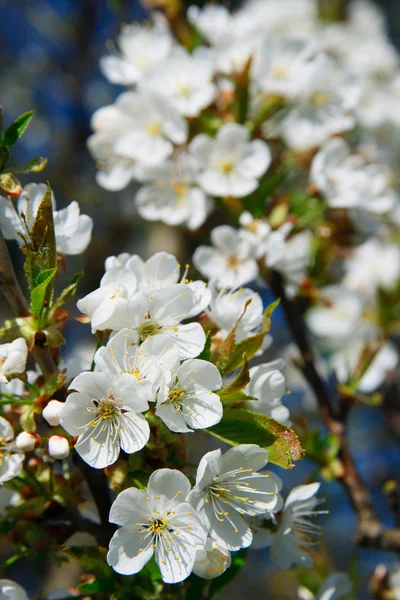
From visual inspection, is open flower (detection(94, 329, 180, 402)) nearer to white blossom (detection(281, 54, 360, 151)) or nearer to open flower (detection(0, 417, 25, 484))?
open flower (detection(0, 417, 25, 484))

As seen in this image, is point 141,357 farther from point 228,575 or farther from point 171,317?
point 228,575

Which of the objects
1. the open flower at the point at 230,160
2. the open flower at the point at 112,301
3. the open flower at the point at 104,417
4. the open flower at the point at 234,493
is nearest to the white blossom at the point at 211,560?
the open flower at the point at 234,493

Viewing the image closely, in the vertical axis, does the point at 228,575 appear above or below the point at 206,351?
below

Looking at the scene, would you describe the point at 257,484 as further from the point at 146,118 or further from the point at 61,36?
the point at 61,36

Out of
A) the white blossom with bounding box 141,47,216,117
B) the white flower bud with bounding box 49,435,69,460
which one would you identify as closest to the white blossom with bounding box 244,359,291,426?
the white flower bud with bounding box 49,435,69,460

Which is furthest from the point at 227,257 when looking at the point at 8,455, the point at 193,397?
the point at 8,455

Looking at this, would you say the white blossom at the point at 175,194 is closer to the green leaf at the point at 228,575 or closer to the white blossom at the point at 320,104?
the white blossom at the point at 320,104
